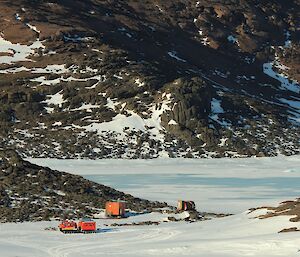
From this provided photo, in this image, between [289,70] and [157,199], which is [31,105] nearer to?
[157,199]

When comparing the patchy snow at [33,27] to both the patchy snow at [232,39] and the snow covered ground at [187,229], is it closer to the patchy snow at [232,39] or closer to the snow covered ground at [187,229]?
the patchy snow at [232,39]

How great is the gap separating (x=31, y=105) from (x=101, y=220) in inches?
2385

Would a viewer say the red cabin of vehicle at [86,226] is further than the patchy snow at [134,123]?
No

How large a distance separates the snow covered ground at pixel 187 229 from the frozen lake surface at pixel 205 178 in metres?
0.06

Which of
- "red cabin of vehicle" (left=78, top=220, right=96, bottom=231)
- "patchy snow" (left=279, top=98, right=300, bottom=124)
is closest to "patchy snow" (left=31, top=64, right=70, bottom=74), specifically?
"patchy snow" (left=279, top=98, right=300, bottom=124)

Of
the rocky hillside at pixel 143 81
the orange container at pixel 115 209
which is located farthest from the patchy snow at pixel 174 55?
the orange container at pixel 115 209

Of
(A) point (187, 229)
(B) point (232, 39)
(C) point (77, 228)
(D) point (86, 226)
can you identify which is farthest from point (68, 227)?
(B) point (232, 39)

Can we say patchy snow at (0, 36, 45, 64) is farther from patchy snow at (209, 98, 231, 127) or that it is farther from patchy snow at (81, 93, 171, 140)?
patchy snow at (209, 98, 231, 127)

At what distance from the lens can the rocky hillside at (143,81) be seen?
77812mm

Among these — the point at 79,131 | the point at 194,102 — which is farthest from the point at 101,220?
the point at 194,102

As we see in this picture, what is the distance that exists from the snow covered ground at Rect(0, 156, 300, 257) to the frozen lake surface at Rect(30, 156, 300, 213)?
6 cm

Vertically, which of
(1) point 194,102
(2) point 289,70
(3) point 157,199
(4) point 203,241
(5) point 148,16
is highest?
(5) point 148,16

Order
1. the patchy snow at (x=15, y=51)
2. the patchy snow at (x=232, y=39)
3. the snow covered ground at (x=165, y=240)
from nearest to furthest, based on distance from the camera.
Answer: the snow covered ground at (x=165, y=240) < the patchy snow at (x=15, y=51) < the patchy snow at (x=232, y=39)

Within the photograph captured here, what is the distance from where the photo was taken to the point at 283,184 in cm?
4606
